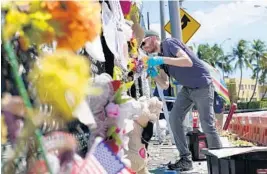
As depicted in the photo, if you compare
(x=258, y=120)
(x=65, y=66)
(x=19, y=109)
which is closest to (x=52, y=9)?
(x=65, y=66)

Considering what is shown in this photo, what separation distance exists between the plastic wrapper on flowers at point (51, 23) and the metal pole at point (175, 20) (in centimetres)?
760

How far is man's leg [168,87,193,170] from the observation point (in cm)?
552

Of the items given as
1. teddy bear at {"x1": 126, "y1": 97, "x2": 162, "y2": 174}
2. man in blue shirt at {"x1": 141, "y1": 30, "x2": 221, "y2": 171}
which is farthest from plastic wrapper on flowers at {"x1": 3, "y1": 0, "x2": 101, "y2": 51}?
man in blue shirt at {"x1": 141, "y1": 30, "x2": 221, "y2": 171}

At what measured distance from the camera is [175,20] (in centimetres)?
905

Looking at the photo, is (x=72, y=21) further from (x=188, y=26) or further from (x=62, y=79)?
(x=188, y=26)

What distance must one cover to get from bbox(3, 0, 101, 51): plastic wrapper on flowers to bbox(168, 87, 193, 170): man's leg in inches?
164

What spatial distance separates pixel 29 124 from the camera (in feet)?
4.29

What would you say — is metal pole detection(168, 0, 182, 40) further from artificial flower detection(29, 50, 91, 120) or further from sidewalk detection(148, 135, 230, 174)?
artificial flower detection(29, 50, 91, 120)

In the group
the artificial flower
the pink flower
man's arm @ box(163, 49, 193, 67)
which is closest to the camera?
the artificial flower

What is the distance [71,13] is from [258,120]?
744 cm

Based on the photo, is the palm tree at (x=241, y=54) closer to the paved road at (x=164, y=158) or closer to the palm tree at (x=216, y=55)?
the palm tree at (x=216, y=55)

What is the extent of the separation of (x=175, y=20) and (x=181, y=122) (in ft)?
12.3

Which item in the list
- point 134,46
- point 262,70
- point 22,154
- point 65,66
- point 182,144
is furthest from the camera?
point 262,70

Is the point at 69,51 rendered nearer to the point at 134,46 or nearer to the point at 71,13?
the point at 71,13
